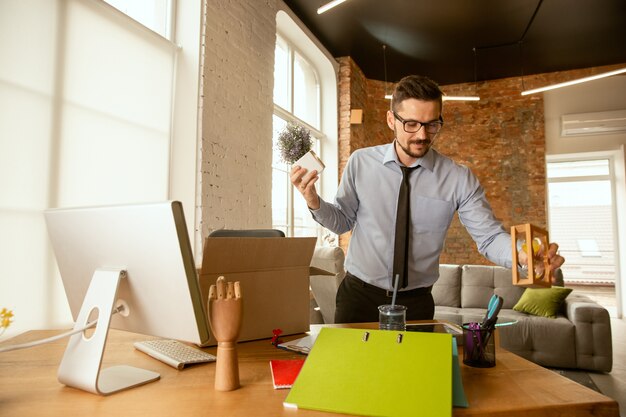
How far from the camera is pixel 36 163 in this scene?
2.26m

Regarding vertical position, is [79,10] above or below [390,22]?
below

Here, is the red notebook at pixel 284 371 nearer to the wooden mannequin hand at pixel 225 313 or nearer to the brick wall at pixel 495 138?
the wooden mannequin hand at pixel 225 313

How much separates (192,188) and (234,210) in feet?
1.59

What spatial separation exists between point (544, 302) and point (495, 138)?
3.70 meters

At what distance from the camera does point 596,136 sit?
21.2 feet

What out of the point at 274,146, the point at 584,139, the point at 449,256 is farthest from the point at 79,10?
the point at 584,139

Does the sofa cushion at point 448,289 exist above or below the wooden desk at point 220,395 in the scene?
below

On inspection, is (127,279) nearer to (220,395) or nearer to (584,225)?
(220,395)

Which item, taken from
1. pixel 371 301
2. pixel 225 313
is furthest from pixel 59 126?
pixel 225 313

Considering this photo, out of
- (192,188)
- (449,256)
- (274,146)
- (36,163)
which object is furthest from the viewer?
(449,256)

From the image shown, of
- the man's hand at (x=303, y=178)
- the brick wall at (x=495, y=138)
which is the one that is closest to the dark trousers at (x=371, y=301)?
the man's hand at (x=303, y=178)

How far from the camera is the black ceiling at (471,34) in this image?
4871mm

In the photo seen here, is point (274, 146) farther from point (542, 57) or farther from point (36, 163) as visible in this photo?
point (542, 57)

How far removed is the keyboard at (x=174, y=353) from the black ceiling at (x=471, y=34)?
14.7 ft
